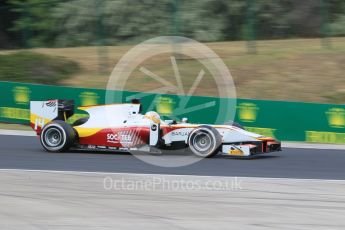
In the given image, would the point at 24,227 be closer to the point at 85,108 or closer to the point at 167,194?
the point at 167,194

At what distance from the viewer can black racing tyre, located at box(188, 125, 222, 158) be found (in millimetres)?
12398


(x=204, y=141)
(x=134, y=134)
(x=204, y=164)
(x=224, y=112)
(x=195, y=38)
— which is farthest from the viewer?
(x=195, y=38)

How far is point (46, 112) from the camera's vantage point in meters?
13.4

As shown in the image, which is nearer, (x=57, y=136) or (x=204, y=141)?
(x=204, y=141)

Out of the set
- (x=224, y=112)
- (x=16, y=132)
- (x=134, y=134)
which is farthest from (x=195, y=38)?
(x=134, y=134)

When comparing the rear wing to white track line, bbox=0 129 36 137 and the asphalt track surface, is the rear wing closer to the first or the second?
the asphalt track surface

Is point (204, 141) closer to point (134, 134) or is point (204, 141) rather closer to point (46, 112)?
point (134, 134)

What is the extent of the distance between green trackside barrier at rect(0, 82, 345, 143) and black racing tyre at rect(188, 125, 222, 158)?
12.0 feet

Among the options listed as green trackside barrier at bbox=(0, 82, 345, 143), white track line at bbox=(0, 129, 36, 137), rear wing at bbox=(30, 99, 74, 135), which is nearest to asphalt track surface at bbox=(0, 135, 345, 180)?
rear wing at bbox=(30, 99, 74, 135)

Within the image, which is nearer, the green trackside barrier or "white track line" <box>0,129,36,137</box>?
the green trackside barrier

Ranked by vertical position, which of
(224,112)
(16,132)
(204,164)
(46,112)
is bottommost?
(204,164)

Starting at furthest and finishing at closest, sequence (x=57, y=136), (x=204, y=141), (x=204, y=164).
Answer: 1. (x=57, y=136)
2. (x=204, y=141)
3. (x=204, y=164)

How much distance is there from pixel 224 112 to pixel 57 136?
197 inches

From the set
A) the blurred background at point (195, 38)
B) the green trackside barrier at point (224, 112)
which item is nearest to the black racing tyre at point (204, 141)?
the green trackside barrier at point (224, 112)
